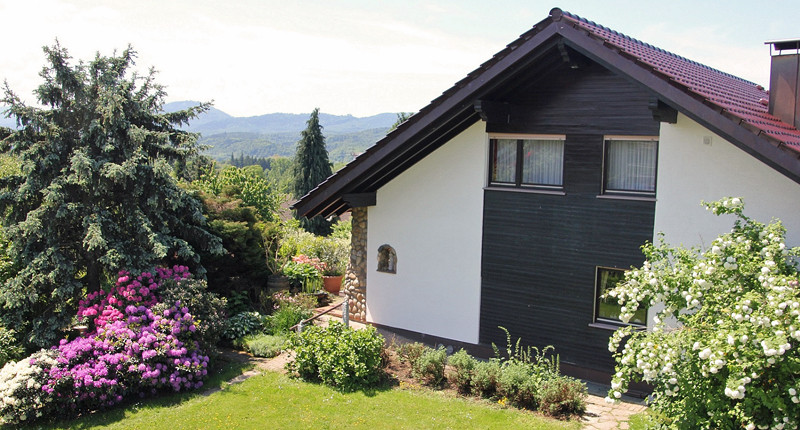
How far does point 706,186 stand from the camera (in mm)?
9969

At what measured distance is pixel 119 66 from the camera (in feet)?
41.2

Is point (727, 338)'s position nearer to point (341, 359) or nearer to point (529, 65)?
point (529, 65)

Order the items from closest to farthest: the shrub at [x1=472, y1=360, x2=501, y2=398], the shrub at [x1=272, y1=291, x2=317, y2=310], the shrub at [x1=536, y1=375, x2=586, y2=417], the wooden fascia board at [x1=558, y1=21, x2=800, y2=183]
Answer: the wooden fascia board at [x1=558, y1=21, x2=800, y2=183] → the shrub at [x1=536, y1=375, x2=586, y2=417] → the shrub at [x1=472, y1=360, x2=501, y2=398] → the shrub at [x1=272, y1=291, x2=317, y2=310]

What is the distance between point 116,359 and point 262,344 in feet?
10.2

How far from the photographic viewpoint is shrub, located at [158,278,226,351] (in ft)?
39.2

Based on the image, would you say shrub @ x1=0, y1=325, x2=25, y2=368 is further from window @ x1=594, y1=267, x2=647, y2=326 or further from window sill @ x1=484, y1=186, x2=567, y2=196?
window @ x1=594, y1=267, x2=647, y2=326

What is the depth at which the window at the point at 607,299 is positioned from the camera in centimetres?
1095

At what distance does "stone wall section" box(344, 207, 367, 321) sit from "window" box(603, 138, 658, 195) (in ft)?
17.2

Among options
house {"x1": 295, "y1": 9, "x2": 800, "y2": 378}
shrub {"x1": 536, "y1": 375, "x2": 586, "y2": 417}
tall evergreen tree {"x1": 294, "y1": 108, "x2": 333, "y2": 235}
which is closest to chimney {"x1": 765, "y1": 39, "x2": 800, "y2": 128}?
house {"x1": 295, "y1": 9, "x2": 800, "y2": 378}

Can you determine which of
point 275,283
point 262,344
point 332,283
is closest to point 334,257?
point 332,283

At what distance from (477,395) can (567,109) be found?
508 cm

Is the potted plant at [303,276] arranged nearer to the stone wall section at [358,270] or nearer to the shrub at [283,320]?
the shrub at [283,320]

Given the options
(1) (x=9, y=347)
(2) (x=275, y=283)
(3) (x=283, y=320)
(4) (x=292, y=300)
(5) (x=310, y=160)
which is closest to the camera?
(1) (x=9, y=347)

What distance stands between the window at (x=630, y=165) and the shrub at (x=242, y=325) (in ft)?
25.7
